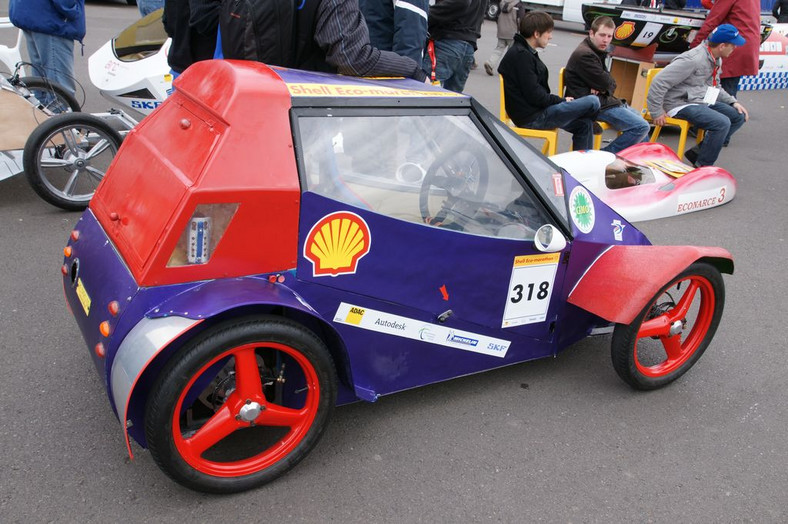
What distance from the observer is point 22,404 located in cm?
270

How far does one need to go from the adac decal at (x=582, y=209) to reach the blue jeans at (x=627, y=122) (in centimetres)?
338

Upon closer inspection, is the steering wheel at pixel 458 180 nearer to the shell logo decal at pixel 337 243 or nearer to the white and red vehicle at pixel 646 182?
the shell logo decal at pixel 337 243

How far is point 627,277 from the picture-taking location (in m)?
2.82

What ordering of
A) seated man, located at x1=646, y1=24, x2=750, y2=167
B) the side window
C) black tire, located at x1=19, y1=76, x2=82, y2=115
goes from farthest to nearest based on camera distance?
seated man, located at x1=646, y1=24, x2=750, y2=167, black tire, located at x1=19, y1=76, x2=82, y2=115, the side window

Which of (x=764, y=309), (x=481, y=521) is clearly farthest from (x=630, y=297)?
(x=764, y=309)

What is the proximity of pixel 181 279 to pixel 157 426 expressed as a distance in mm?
449

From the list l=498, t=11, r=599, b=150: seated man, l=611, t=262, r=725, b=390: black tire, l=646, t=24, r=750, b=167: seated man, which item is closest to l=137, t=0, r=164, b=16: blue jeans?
l=498, t=11, r=599, b=150: seated man

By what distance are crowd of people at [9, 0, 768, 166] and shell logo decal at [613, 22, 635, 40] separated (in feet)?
3.22

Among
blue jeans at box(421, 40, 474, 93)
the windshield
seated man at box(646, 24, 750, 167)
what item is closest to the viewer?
the windshield

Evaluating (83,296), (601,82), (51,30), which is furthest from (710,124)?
(83,296)

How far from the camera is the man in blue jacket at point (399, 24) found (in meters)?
4.26

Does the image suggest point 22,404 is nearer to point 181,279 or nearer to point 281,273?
point 181,279

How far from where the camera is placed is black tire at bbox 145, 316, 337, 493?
2.02 meters

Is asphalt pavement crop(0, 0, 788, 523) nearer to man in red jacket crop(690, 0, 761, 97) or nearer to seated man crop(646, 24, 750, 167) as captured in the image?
seated man crop(646, 24, 750, 167)
